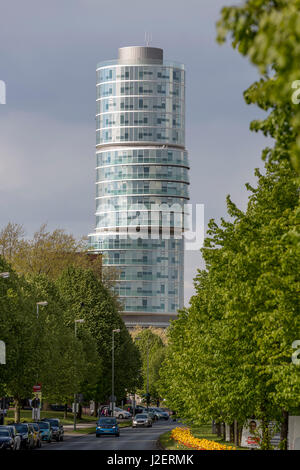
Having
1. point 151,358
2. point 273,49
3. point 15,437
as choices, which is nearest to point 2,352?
point 15,437

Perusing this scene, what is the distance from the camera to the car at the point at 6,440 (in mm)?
43281

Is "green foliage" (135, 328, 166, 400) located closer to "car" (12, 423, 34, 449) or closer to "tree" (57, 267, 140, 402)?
"tree" (57, 267, 140, 402)

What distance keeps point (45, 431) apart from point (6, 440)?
56.3 ft

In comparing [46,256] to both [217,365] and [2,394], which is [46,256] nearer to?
[2,394]

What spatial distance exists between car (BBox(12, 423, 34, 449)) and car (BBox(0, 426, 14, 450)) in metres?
3.25

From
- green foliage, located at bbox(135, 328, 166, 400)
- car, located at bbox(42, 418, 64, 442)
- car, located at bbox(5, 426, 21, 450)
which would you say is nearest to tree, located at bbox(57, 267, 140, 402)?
car, located at bbox(42, 418, 64, 442)

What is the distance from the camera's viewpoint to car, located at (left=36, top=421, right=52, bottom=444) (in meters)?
60.1

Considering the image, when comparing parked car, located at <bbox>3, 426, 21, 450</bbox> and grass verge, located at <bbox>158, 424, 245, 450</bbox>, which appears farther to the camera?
→ parked car, located at <bbox>3, 426, 21, 450</bbox>

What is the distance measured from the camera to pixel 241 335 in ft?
107

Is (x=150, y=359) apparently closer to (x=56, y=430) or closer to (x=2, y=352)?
(x=56, y=430)

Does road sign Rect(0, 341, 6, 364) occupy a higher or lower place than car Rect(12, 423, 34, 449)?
higher
